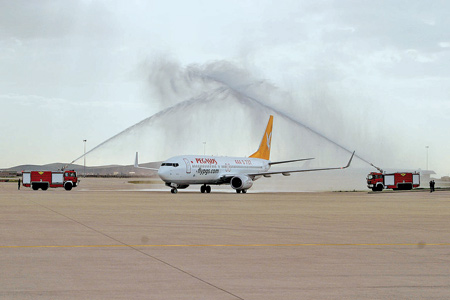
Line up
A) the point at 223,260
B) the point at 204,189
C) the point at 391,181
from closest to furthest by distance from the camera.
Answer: the point at 223,260 → the point at 204,189 → the point at 391,181

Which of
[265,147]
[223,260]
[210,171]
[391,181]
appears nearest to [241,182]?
[210,171]

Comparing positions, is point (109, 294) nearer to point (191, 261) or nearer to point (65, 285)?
point (65, 285)

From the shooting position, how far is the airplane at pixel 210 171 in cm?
5841

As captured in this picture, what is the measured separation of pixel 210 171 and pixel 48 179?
19.1m

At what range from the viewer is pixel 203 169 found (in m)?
61.1

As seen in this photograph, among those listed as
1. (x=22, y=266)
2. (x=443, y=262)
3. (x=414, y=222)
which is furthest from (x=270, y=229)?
(x=22, y=266)

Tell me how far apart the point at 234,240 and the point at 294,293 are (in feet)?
25.0

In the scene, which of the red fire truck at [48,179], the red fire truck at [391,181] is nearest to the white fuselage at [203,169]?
the red fire truck at [48,179]

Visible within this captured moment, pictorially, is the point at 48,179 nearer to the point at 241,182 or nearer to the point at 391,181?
the point at 241,182

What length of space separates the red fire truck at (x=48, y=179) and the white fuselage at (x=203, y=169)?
14.2m

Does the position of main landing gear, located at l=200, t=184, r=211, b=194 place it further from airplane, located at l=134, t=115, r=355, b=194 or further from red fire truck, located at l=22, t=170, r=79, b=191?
red fire truck, located at l=22, t=170, r=79, b=191

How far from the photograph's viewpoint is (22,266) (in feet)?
38.1

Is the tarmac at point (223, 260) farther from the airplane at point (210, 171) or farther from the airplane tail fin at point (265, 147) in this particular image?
the airplane tail fin at point (265, 147)

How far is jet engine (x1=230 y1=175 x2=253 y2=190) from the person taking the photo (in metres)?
62.4
